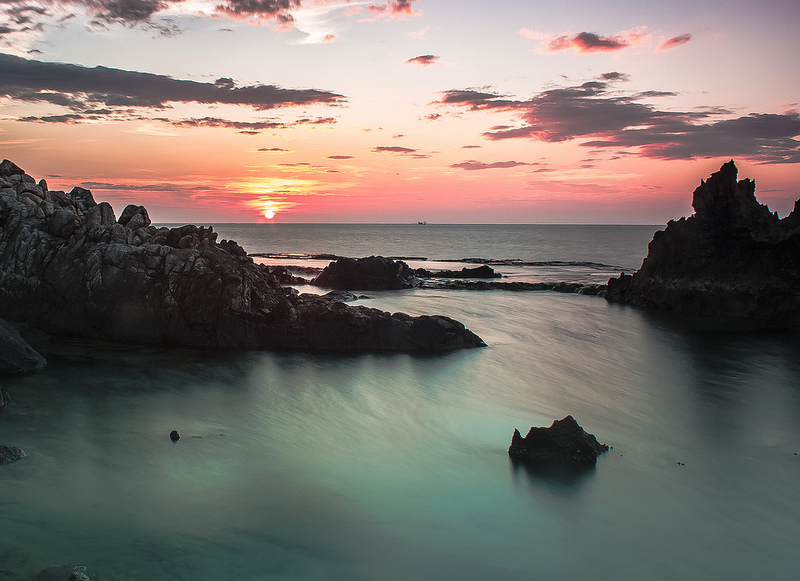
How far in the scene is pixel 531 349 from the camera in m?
27.7

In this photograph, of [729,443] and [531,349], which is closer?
[729,443]

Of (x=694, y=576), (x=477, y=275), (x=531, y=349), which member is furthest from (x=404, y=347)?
(x=477, y=275)

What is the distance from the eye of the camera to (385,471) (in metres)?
13.6

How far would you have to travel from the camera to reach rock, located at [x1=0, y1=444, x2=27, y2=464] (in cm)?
1246

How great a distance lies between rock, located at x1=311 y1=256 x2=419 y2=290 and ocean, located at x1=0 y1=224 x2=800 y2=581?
25002mm

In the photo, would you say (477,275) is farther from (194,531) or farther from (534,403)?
(194,531)

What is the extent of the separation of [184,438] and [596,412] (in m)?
12.9

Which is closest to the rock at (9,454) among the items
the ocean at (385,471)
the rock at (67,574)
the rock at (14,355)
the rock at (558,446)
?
the ocean at (385,471)

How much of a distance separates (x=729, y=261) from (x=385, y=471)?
3199 centimetres

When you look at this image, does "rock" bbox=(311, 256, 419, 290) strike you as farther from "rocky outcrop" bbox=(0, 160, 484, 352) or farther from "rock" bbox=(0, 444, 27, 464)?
"rock" bbox=(0, 444, 27, 464)

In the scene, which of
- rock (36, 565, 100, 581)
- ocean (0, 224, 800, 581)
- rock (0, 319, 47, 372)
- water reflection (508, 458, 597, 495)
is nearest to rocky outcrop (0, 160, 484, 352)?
ocean (0, 224, 800, 581)

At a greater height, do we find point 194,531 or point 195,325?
point 195,325

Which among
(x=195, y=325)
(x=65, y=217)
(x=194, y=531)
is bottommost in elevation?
(x=194, y=531)

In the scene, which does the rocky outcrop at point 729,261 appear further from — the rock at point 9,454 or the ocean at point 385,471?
the rock at point 9,454
